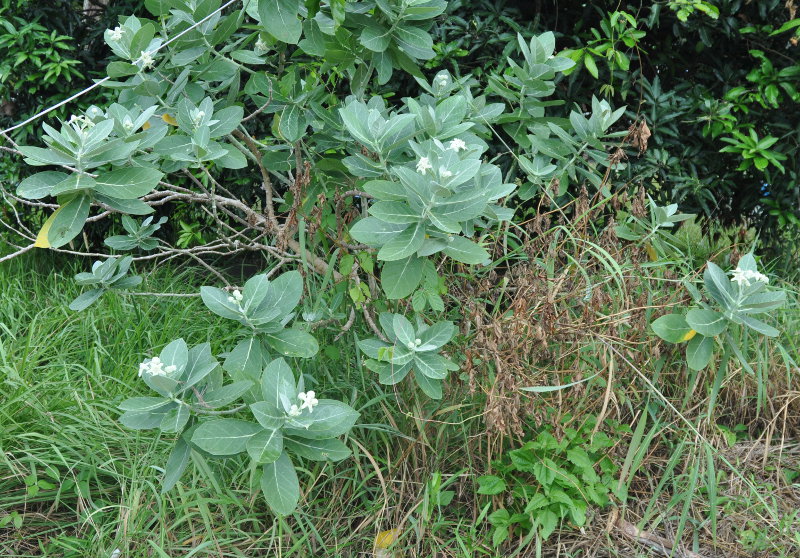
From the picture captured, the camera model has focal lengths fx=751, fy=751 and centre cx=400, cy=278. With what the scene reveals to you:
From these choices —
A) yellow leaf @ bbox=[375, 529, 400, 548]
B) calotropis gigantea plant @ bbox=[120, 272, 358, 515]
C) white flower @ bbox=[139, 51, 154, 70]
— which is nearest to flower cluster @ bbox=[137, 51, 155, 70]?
white flower @ bbox=[139, 51, 154, 70]

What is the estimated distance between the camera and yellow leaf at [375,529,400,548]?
2.22 m

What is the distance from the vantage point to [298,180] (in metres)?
2.43

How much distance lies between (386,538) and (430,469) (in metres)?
0.27

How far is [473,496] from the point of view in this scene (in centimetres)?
242

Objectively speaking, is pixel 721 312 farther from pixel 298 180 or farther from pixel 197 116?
pixel 197 116

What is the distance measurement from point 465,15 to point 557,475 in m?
2.37

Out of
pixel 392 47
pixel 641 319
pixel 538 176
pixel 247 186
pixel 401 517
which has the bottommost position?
pixel 247 186

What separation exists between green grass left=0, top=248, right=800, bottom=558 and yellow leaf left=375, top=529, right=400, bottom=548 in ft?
0.08

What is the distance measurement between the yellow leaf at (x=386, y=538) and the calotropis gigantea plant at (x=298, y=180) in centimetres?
47

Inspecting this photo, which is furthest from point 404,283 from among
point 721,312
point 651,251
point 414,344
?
point 651,251

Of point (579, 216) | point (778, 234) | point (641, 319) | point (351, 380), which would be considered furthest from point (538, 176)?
point (778, 234)

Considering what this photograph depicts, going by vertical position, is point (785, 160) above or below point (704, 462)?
above

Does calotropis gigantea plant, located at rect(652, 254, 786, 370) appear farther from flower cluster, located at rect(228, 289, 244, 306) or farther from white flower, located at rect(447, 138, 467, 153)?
flower cluster, located at rect(228, 289, 244, 306)

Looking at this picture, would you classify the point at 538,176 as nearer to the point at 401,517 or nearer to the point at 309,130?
the point at 309,130
